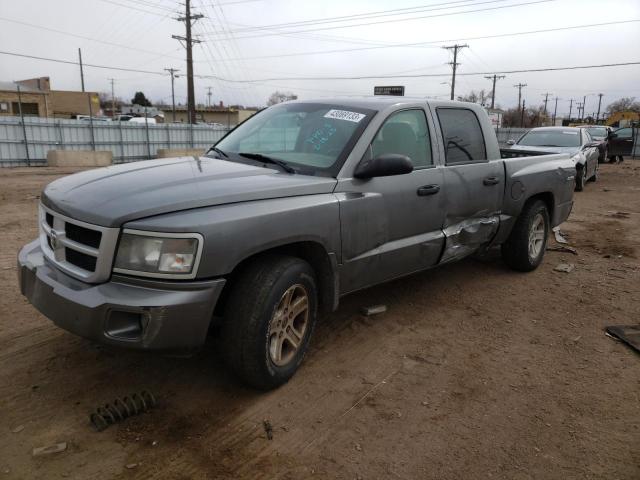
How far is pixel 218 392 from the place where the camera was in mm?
3176

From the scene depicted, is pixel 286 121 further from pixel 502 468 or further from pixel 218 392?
pixel 502 468

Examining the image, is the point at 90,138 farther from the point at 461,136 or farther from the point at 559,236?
the point at 461,136

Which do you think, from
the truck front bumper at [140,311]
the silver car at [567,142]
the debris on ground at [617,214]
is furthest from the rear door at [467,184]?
the silver car at [567,142]

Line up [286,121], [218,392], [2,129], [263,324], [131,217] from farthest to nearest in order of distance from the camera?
1. [2,129]
2. [286,121]
3. [218,392]
4. [263,324]
5. [131,217]

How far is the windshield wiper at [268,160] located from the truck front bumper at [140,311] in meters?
1.12

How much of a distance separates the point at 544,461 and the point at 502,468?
25 cm

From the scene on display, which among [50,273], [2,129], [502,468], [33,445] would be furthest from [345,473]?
[2,129]

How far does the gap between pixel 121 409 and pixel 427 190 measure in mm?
2676

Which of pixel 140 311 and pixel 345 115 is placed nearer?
pixel 140 311

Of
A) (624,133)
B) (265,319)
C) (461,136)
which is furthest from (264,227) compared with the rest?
(624,133)

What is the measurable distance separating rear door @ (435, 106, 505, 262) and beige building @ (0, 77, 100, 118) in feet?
141

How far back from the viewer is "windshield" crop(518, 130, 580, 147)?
1286 cm

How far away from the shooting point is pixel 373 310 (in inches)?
177

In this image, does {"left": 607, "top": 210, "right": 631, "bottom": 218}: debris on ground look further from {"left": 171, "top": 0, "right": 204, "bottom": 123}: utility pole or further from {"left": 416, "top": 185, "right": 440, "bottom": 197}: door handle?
{"left": 171, "top": 0, "right": 204, "bottom": 123}: utility pole
